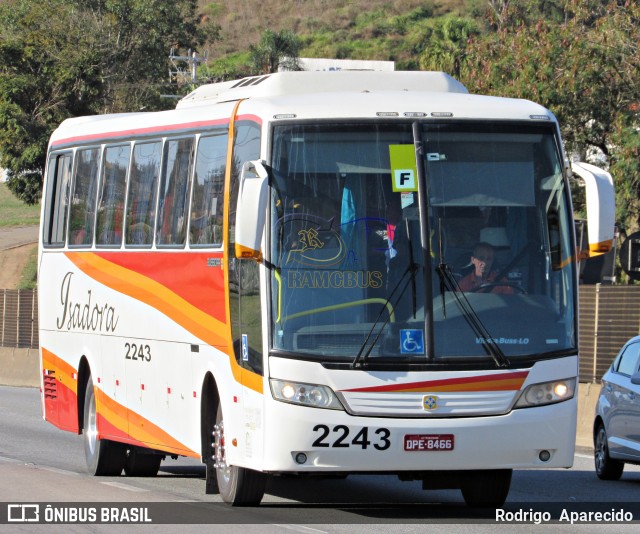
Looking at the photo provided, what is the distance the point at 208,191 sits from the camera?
12.3 metres

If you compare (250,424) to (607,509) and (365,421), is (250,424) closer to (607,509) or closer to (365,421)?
(365,421)

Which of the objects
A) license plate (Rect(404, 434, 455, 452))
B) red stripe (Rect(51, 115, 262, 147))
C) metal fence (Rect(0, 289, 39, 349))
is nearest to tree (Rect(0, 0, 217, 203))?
metal fence (Rect(0, 289, 39, 349))

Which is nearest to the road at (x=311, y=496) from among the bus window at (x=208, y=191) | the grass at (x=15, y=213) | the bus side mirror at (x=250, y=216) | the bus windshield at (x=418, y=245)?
the bus windshield at (x=418, y=245)

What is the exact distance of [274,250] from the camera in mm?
10695

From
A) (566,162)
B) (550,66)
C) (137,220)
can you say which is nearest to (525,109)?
(566,162)

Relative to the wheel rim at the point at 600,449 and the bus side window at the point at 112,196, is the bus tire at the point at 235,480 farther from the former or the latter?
the wheel rim at the point at 600,449

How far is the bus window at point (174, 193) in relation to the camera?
1287 cm

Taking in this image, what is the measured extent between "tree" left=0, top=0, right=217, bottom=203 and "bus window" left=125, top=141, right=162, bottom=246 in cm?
4649

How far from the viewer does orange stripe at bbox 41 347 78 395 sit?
1614cm

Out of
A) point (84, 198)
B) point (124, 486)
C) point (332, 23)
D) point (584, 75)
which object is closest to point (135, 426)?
point (124, 486)

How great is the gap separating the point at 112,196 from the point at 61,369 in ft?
9.27

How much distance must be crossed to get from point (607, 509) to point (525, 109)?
3737 mm

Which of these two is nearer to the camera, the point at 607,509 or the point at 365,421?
the point at 365,421

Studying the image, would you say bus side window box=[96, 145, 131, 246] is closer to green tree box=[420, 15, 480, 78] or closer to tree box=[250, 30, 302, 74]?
green tree box=[420, 15, 480, 78]
